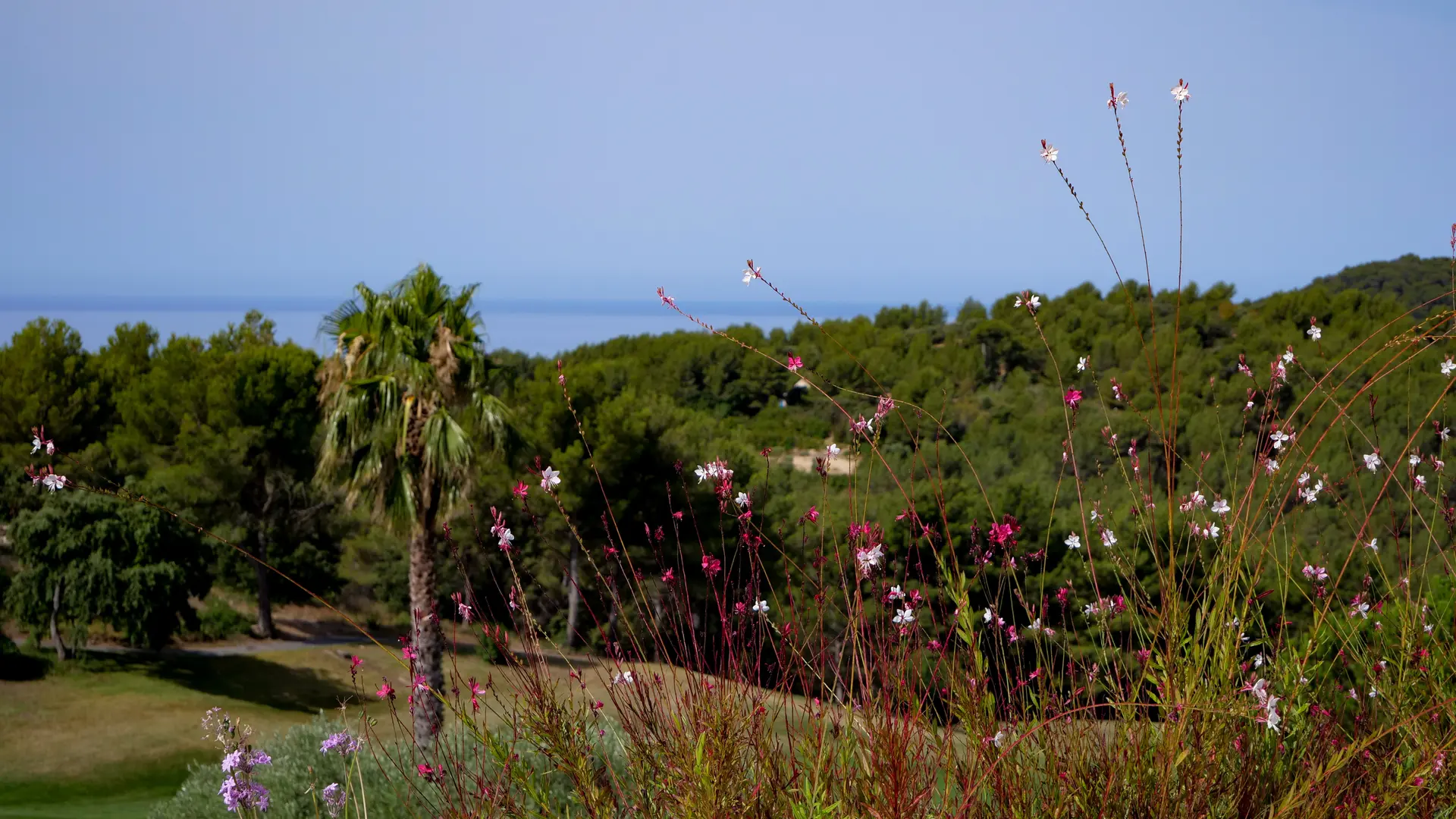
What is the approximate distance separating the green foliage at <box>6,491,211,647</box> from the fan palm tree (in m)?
11.2

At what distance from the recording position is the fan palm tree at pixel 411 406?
12.8m

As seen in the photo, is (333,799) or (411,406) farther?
(411,406)

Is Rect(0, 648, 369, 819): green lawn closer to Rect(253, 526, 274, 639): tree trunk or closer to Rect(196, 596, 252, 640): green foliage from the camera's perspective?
Rect(196, 596, 252, 640): green foliage

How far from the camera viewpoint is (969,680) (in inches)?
92.7

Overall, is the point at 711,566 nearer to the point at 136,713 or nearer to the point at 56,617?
the point at 136,713

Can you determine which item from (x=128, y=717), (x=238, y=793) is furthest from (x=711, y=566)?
(x=128, y=717)

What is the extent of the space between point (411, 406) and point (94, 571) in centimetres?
1287

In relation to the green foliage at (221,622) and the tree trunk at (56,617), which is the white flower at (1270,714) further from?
the green foliage at (221,622)

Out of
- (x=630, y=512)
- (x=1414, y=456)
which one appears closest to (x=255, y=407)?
(x=630, y=512)

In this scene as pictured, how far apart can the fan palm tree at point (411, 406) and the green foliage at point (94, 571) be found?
36.8ft

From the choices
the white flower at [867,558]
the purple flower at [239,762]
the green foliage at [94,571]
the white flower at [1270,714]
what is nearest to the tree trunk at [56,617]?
the green foliage at [94,571]

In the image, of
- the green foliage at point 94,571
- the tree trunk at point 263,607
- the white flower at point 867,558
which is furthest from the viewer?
the tree trunk at point 263,607

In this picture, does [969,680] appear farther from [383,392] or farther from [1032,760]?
[383,392]

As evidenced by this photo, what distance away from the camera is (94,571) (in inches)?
857
